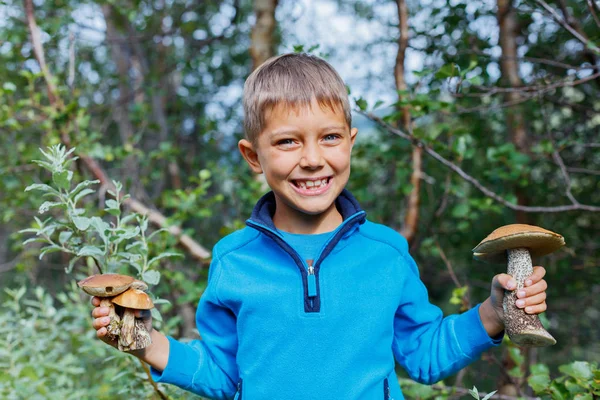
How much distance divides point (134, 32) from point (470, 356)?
17.9ft

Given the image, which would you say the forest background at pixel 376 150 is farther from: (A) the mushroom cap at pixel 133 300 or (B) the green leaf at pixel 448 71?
(A) the mushroom cap at pixel 133 300

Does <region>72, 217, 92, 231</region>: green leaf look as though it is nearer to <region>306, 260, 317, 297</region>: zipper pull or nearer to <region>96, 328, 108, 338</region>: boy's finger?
<region>96, 328, 108, 338</region>: boy's finger

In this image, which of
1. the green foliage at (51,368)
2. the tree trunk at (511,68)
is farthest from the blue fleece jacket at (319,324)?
the tree trunk at (511,68)

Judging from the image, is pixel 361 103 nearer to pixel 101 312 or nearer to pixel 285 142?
pixel 285 142

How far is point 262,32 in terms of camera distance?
3744 millimetres

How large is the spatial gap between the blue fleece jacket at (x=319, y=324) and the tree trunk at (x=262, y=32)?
6.27 ft

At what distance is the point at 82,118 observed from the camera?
3625 mm

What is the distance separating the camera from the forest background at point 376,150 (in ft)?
9.64

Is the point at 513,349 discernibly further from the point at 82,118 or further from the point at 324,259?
the point at 82,118

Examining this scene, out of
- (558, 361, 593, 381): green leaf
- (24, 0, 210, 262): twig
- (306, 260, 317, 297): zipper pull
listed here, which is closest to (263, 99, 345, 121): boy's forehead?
(306, 260, 317, 297): zipper pull

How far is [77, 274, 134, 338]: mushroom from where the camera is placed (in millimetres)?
1549

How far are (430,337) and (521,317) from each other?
412 mm

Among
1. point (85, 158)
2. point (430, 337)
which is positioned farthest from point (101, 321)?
point (85, 158)

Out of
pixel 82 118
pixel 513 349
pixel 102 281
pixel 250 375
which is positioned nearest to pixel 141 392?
pixel 250 375
